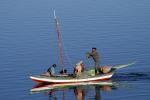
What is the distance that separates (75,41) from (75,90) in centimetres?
2695

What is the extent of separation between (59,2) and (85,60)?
5271 cm

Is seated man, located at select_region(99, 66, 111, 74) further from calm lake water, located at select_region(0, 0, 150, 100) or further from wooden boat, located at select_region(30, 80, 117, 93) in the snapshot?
wooden boat, located at select_region(30, 80, 117, 93)

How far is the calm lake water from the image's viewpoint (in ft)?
209

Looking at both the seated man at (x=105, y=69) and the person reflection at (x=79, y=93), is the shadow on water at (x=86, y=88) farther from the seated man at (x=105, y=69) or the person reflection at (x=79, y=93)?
the seated man at (x=105, y=69)

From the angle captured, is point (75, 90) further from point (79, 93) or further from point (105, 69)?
point (105, 69)

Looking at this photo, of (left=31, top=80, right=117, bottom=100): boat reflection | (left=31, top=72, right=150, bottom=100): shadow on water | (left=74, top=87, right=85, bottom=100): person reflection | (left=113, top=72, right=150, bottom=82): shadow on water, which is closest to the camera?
(left=74, top=87, right=85, bottom=100): person reflection

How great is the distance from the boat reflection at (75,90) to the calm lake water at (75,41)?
96 mm

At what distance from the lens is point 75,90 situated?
210 feet

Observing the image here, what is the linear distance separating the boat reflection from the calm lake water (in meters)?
0.10

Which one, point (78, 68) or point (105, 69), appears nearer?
point (78, 68)

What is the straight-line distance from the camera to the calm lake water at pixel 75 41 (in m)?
63.8

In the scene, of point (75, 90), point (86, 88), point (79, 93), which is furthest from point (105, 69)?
point (79, 93)

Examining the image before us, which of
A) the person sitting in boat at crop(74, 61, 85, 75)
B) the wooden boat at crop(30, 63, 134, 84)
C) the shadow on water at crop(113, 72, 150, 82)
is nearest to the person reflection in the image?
the wooden boat at crop(30, 63, 134, 84)

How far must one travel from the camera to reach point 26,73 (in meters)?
72.2
